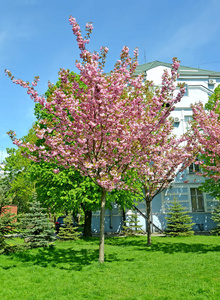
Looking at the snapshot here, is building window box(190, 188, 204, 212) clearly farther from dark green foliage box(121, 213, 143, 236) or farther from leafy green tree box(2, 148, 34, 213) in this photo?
leafy green tree box(2, 148, 34, 213)

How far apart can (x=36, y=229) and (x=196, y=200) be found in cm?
1744

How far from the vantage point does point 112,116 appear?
9.81 m

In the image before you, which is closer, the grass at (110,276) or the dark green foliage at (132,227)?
the grass at (110,276)

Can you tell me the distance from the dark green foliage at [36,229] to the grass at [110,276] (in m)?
1.17

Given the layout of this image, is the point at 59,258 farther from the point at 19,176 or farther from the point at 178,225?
the point at 19,176

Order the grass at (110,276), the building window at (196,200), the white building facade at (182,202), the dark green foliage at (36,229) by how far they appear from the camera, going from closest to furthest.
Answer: the grass at (110,276)
the dark green foliage at (36,229)
the white building facade at (182,202)
the building window at (196,200)

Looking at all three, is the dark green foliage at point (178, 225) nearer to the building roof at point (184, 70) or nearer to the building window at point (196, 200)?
the building window at point (196, 200)

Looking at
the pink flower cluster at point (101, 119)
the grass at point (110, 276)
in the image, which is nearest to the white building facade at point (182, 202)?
the grass at point (110, 276)

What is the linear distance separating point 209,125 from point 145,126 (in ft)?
13.6

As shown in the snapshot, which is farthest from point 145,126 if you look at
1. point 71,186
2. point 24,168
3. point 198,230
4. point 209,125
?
point 24,168

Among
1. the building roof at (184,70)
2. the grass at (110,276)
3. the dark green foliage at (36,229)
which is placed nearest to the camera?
the grass at (110,276)

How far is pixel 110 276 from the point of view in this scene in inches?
333

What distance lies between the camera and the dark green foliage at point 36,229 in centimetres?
1315

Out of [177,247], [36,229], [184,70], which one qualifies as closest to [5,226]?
[36,229]
